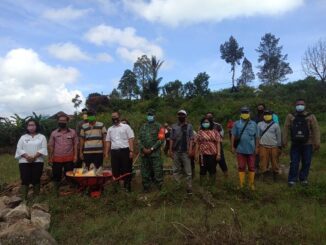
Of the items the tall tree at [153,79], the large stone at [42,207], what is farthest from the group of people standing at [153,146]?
the tall tree at [153,79]

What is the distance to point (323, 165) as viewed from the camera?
13336 millimetres

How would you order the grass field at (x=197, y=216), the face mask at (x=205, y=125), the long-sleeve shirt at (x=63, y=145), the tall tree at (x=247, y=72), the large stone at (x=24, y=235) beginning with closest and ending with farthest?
the large stone at (x=24, y=235)
the grass field at (x=197, y=216)
the long-sleeve shirt at (x=63, y=145)
the face mask at (x=205, y=125)
the tall tree at (x=247, y=72)

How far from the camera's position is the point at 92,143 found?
29.9 ft

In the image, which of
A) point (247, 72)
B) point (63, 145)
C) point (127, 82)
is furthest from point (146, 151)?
point (247, 72)

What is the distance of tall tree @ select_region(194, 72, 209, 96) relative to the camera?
148ft

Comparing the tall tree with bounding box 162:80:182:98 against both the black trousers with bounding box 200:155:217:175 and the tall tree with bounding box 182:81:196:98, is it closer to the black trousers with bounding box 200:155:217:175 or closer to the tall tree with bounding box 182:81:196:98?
the tall tree with bounding box 182:81:196:98

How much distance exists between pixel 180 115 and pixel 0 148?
16865 millimetres

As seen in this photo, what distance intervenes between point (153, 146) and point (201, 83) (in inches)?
1467

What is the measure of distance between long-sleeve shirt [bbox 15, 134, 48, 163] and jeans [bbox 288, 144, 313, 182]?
5153mm

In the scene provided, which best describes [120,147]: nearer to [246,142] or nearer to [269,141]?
[246,142]

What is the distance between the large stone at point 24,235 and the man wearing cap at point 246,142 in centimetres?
434

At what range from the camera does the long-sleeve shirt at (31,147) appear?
8680mm

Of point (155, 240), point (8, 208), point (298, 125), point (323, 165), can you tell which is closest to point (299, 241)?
point (155, 240)

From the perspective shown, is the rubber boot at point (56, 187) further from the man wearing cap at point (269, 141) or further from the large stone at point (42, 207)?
the man wearing cap at point (269, 141)
